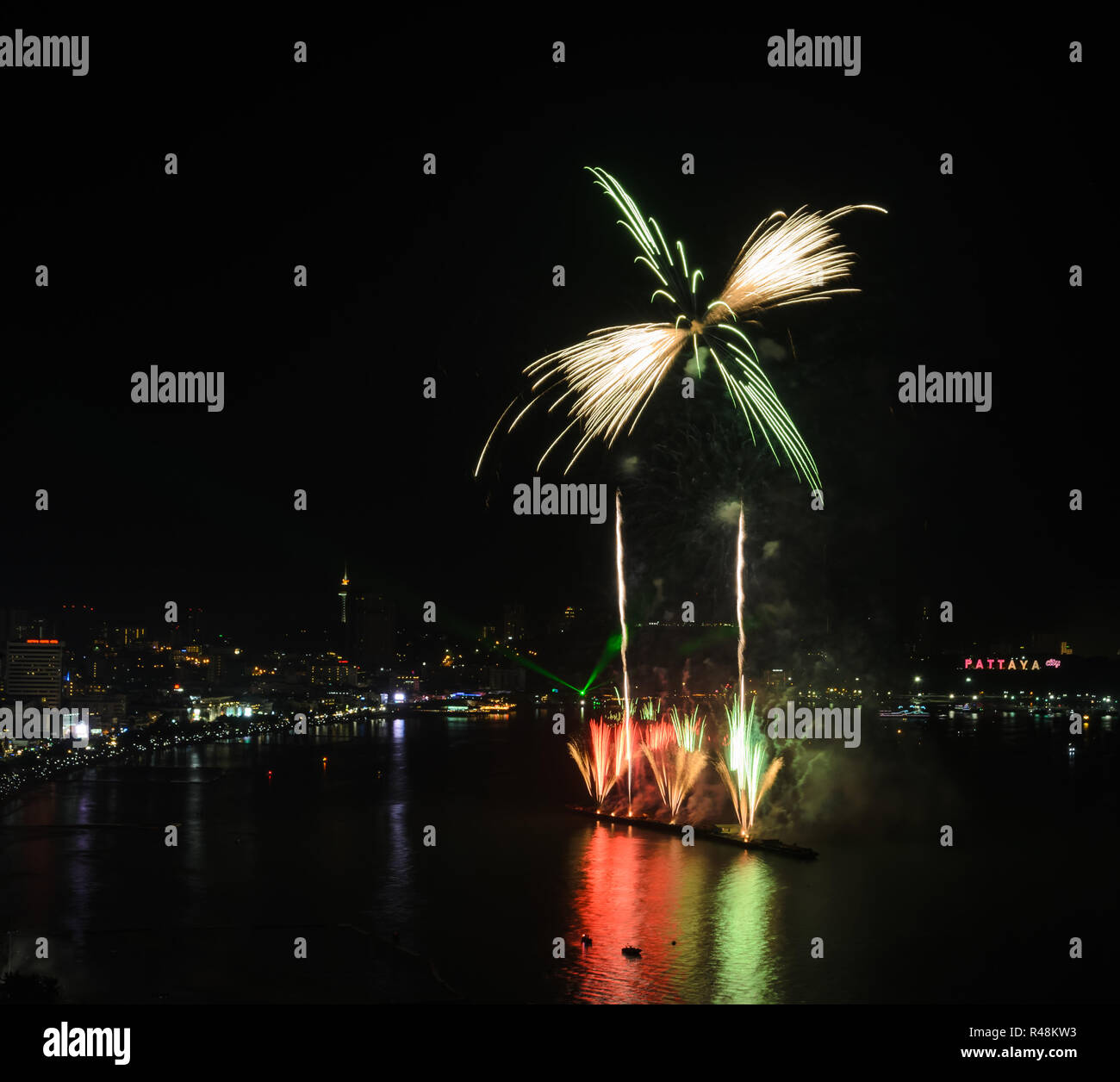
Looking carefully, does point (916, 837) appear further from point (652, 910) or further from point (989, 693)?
point (989, 693)

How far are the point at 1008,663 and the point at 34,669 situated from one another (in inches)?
2791

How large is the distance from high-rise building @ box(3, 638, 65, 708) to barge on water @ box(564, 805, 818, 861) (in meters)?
62.9

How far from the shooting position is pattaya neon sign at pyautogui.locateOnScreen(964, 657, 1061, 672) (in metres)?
81.1

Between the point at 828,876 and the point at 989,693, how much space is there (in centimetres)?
6765

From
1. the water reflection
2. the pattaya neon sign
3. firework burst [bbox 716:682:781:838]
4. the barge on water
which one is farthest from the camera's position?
the pattaya neon sign

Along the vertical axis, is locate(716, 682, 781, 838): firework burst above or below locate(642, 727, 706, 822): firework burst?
above

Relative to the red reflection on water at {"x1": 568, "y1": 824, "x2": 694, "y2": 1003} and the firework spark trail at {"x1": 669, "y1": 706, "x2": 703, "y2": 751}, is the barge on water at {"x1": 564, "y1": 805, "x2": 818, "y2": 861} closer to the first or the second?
the red reflection on water at {"x1": 568, "y1": 824, "x2": 694, "y2": 1003}

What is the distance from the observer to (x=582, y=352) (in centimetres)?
1372

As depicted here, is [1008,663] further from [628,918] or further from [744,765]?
[628,918]

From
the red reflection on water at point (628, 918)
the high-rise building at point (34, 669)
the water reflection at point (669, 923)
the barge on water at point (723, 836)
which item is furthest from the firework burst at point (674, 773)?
the high-rise building at point (34, 669)

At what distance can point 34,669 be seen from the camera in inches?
2997

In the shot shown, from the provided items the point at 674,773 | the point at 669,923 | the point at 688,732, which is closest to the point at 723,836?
the point at 669,923

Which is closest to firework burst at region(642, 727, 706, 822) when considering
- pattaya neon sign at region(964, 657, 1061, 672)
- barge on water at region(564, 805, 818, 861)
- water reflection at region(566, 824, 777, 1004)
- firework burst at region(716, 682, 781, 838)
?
barge on water at region(564, 805, 818, 861)
